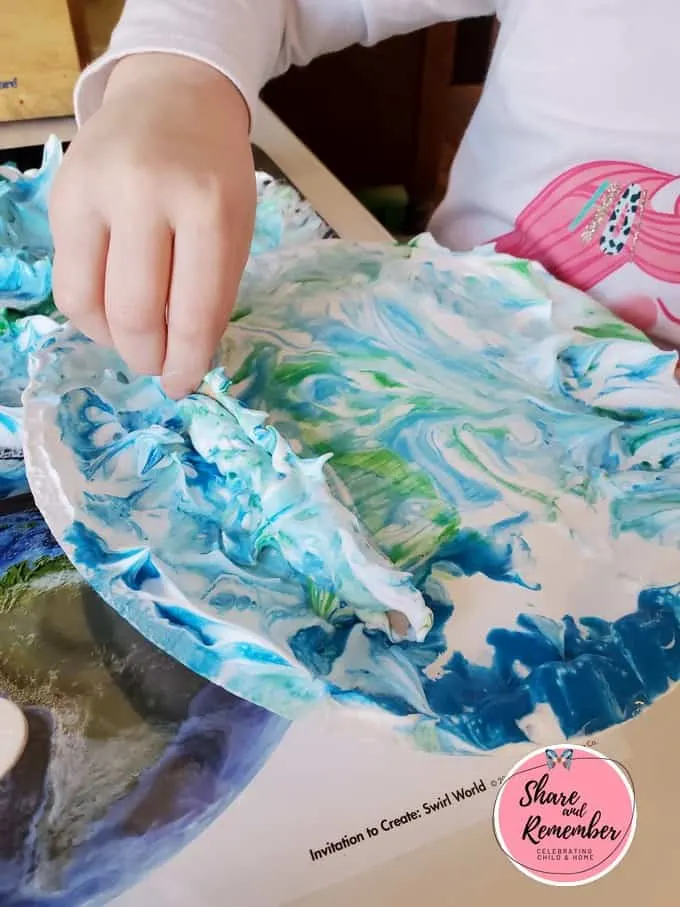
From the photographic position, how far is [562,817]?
13.7 inches

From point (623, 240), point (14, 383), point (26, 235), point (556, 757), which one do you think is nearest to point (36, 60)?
point (26, 235)

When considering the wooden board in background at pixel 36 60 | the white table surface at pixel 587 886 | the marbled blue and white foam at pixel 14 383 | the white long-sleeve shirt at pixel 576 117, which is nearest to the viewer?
the white table surface at pixel 587 886

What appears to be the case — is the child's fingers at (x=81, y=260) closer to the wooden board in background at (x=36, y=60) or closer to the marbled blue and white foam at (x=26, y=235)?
the marbled blue and white foam at (x=26, y=235)

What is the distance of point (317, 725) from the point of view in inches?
13.7

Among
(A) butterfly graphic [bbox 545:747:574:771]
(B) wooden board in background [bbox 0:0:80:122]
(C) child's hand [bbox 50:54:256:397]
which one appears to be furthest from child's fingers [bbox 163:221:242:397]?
(B) wooden board in background [bbox 0:0:80:122]

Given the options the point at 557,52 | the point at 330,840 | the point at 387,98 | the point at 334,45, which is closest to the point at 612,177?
the point at 557,52

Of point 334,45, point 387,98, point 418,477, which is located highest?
point 334,45

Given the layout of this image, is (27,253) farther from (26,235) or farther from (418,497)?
(418,497)

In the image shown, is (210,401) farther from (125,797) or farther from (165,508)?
(125,797)

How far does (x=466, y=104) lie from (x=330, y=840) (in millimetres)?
1137

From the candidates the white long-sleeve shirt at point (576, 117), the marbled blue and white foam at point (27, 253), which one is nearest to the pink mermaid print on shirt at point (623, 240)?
the white long-sleeve shirt at point (576, 117)

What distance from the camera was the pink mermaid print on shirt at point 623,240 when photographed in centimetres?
59

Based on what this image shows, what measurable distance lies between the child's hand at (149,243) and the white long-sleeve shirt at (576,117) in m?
0.15

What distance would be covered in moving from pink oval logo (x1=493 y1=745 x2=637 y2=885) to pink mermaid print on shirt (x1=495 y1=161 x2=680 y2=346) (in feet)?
1.16
